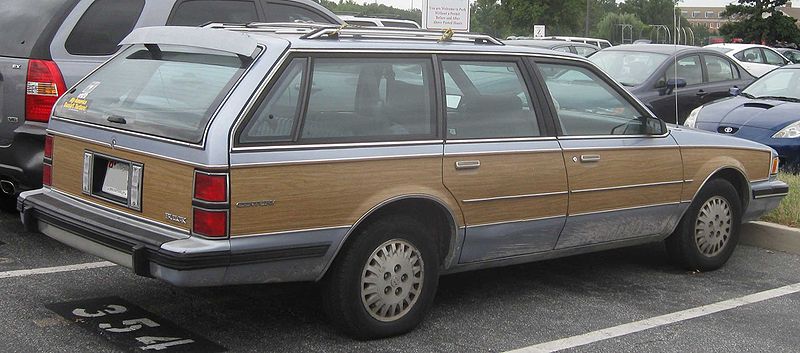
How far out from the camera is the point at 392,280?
507cm

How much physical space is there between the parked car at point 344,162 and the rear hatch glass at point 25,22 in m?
1.72

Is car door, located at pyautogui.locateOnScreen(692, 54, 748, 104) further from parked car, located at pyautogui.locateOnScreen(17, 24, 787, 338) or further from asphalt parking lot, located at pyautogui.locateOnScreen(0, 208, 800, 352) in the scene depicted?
parked car, located at pyautogui.locateOnScreen(17, 24, 787, 338)

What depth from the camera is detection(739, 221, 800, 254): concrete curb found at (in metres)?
7.55

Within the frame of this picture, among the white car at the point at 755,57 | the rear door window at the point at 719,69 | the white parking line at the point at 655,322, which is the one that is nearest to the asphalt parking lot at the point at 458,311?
the white parking line at the point at 655,322

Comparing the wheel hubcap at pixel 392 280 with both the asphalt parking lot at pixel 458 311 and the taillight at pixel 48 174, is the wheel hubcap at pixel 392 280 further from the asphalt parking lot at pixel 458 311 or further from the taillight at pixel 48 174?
the taillight at pixel 48 174

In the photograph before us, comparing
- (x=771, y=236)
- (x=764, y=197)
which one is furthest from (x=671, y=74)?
(x=764, y=197)

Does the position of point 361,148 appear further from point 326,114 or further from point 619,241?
point 619,241

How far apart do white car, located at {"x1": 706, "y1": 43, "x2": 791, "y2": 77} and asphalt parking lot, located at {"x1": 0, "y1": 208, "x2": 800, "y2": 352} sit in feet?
54.0

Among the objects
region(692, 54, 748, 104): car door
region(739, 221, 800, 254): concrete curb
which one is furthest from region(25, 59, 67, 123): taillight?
region(692, 54, 748, 104): car door

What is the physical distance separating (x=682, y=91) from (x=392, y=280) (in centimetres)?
927

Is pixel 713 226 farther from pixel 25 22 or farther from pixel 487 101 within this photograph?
pixel 25 22

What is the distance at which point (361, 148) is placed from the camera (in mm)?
4906

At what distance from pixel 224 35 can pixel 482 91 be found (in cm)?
147

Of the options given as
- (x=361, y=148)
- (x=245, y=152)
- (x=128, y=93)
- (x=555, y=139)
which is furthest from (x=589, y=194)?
(x=128, y=93)
